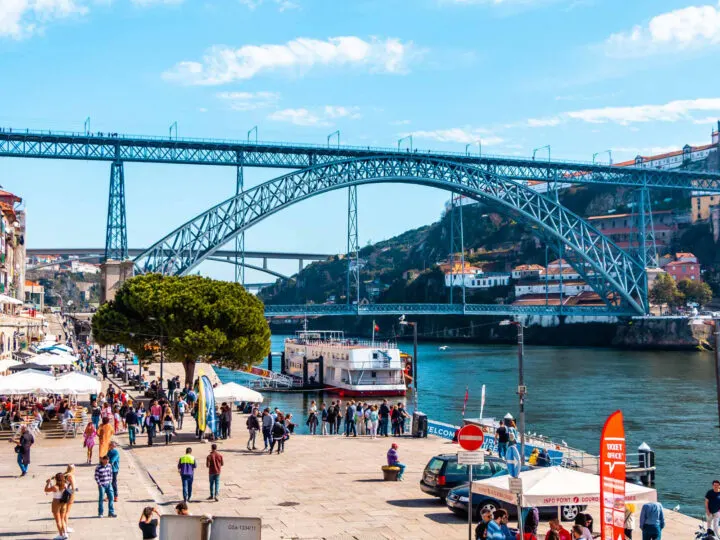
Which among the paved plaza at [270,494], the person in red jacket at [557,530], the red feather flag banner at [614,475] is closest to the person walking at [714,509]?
the paved plaza at [270,494]

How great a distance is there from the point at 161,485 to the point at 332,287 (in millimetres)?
175074

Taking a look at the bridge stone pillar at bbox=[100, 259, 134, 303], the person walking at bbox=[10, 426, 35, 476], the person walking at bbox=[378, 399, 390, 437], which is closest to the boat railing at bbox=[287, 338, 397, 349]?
the bridge stone pillar at bbox=[100, 259, 134, 303]

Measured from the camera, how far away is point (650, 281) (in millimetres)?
100125

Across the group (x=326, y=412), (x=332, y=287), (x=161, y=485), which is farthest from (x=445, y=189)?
(x=332, y=287)

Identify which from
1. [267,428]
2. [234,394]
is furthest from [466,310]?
[267,428]

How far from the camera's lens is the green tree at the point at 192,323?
37.9 meters

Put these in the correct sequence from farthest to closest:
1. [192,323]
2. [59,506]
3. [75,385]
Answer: [192,323] → [75,385] → [59,506]

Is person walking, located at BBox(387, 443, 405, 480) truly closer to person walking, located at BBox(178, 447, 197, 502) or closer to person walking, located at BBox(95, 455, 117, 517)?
person walking, located at BBox(178, 447, 197, 502)

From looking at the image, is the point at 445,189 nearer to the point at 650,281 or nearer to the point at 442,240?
the point at 650,281

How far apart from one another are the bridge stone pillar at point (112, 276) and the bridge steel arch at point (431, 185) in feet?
16.5

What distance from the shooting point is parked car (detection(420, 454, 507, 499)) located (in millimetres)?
16516

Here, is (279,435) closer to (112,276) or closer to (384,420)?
(384,420)

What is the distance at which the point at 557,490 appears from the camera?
1354 cm

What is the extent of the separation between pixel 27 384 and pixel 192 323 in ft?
48.9
